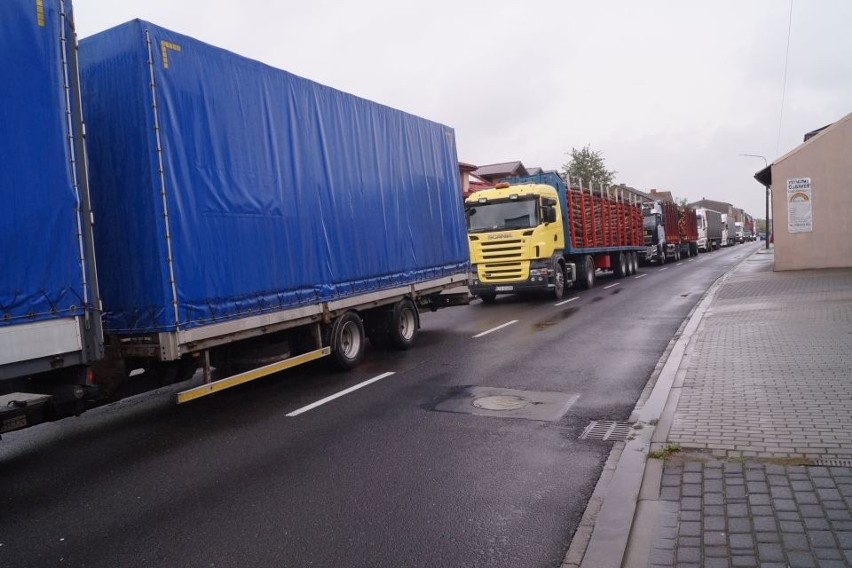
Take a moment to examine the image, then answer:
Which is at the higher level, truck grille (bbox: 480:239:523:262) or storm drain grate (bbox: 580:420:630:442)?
truck grille (bbox: 480:239:523:262)

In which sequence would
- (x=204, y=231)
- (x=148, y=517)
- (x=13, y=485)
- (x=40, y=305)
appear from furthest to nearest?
(x=204, y=231) → (x=13, y=485) → (x=40, y=305) → (x=148, y=517)

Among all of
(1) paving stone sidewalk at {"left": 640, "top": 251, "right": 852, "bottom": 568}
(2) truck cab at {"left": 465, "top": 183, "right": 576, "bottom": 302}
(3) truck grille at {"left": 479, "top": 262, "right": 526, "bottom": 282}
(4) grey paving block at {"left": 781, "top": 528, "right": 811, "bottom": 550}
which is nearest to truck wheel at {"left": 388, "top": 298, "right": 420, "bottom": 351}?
(1) paving stone sidewalk at {"left": 640, "top": 251, "right": 852, "bottom": 568}

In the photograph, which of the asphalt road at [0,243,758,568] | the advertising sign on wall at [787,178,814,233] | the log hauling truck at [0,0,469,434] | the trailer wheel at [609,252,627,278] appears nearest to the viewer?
the asphalt road at [0,243,758,568]

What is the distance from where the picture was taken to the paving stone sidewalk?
349 cm

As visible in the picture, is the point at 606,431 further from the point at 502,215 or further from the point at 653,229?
the point at 653,229

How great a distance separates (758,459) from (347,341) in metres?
5.93

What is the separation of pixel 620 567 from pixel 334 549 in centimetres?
168

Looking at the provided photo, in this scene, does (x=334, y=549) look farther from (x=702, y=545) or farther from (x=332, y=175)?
(x=332, y=175)

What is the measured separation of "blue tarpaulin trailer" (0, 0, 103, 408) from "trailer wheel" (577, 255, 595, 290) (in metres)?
18.0

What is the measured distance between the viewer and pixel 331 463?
17.7 ft

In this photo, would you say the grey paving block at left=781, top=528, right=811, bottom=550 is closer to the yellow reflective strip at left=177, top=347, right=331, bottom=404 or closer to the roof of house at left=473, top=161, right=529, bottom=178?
the yellow reflective strip at left=177, top=347, right=331, bottom=404

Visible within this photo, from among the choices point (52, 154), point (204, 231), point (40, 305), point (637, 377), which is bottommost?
point (637, 377)

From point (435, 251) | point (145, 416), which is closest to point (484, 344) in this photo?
point (435, 251)

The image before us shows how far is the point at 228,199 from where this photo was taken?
687 centimetres
